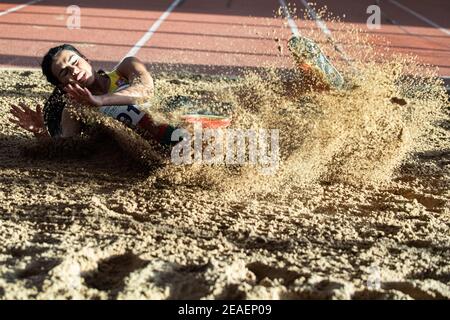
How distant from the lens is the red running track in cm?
777

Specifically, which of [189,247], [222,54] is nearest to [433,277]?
[189,247]

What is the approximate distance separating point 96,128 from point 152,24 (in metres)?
6.78

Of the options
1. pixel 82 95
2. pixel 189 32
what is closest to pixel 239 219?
pixel 82 95

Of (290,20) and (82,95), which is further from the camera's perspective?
(290,20)

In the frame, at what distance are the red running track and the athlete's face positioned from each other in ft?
11.2

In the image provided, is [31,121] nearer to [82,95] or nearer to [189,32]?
[82,95]

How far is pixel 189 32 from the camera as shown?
9.84 m

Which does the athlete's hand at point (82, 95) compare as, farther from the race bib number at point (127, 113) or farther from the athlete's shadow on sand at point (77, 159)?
the athlete's shadow on sand at point (77, 159)

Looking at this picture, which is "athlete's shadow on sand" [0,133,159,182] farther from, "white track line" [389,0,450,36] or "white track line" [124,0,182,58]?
"white track line" [389,0,450,36]

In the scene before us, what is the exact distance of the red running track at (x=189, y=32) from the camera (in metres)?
7.77

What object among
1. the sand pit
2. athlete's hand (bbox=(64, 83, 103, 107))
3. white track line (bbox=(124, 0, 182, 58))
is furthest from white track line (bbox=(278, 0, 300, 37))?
athlete's hand (bbox=(64, 83, 103, 107))

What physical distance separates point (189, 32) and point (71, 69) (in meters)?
6.37
